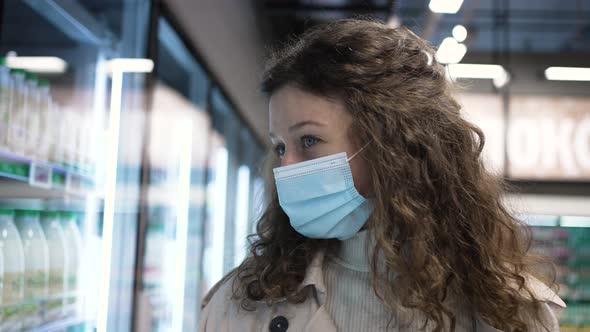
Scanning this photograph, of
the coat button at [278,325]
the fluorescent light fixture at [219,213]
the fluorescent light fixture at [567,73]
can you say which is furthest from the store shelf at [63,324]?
the fluorescent light fixture at [567,73]

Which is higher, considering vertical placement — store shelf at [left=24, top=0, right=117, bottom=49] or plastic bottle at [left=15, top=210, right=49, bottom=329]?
store shelf at [left=24, top=0, right=117, bottom=49]

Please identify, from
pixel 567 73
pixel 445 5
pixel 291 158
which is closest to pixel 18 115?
pixel 291 158

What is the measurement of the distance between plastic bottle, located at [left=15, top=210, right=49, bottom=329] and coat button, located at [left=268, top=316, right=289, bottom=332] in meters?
0.88

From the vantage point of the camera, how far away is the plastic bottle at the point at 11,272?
5.80 ft

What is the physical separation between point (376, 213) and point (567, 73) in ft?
17.3

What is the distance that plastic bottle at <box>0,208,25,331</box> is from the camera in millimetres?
1768

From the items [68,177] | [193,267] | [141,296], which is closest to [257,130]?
[193,267]

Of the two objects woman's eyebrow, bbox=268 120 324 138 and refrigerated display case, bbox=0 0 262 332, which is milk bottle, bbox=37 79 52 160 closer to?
refrigerated display case, bbox=0 0 262 332

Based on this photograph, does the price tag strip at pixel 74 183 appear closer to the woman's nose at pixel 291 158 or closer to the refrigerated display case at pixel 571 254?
the woman's nose at pixel 291 158

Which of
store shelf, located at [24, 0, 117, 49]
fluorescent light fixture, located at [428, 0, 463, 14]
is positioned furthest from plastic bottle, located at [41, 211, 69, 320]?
fluorescent light fixture, located at [428, 0, 463, 14]

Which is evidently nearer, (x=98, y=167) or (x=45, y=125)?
(x=45, y=125)

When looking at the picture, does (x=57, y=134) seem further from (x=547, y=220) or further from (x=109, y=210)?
(x=547, y=220)

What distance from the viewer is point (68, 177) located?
213 cm

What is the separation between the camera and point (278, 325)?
4.46 feet
